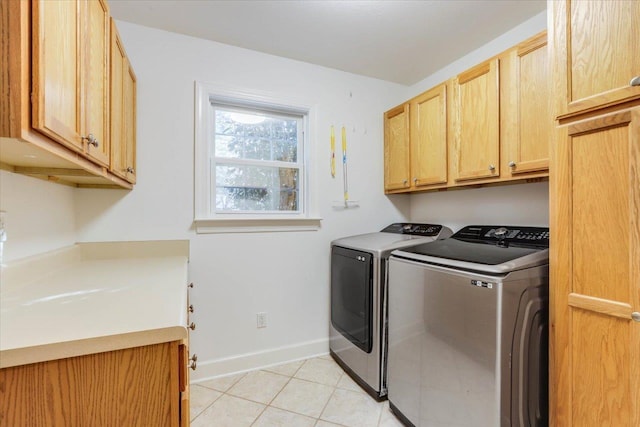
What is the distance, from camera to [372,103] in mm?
2738

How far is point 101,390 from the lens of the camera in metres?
0.71

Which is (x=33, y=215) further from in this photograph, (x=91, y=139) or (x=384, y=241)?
(x=384, y=241)

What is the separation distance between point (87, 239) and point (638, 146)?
2.72 meters

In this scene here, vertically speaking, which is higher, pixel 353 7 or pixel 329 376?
pixel 353 7

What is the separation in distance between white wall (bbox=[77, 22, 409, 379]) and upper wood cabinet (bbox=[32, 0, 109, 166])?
784mm

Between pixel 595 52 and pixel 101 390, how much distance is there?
1921 millimetres

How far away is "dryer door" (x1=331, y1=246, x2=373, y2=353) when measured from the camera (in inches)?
78.0

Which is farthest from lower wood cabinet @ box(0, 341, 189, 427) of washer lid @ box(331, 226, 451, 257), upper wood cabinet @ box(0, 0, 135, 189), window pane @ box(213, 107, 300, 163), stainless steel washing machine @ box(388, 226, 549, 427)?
window pane @ box(213, 107, 300, 163)

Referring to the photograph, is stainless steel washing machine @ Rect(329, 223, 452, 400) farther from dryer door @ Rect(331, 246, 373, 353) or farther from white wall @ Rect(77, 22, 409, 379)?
white wall @ Rect(77, 22, 409, 379)

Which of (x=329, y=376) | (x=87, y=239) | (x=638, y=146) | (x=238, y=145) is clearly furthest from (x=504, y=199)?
(x=87, y=239)

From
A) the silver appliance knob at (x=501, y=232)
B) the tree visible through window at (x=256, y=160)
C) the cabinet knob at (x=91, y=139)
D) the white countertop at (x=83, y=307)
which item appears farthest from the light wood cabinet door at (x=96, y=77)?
the silver appliance knob at (x=501, y=232)

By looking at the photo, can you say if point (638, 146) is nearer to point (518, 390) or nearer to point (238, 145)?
point (518, 390)

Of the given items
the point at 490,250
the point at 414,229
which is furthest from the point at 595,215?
the point at 414,229

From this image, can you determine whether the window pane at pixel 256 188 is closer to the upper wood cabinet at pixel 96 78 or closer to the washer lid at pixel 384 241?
the washer lid at pixel 384 241
